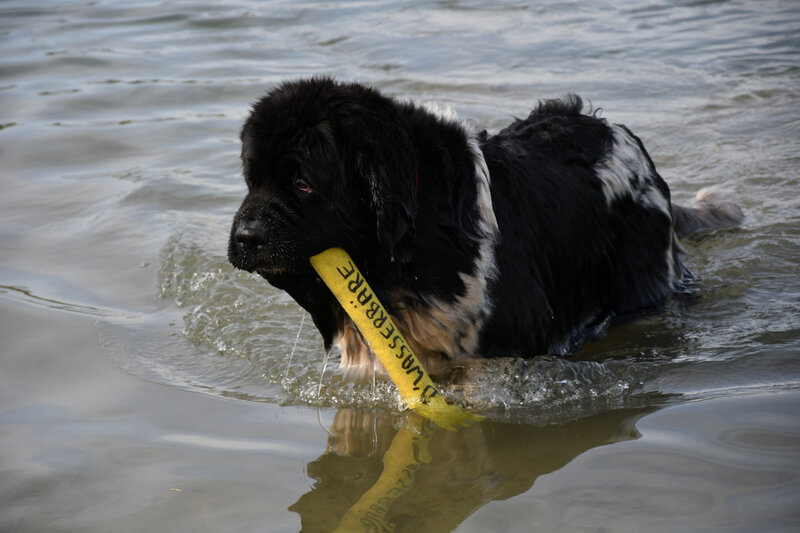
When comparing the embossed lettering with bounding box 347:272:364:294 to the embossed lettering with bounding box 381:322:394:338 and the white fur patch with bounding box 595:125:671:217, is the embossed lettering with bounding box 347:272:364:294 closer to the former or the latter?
the embossed lettering with bounding box 381:322:394:338

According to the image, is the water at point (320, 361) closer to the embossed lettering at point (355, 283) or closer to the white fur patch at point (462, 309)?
the white fur patch at point (462, 309)

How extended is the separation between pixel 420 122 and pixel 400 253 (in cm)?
60

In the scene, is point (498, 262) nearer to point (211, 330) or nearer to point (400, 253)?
point (400, 253)

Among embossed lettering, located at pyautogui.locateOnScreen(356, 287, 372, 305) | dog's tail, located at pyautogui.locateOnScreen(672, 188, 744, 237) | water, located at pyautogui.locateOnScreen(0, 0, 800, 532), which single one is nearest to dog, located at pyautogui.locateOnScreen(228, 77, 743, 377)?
embossed lettering, located at pyautogui.locateOnScreen(356, 287, 372, 305)

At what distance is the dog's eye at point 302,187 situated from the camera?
3.41m

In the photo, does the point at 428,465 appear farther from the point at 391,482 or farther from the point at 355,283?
the point at 355,283

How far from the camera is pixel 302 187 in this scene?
343 centimetres

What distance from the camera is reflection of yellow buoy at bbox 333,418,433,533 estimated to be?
312cm

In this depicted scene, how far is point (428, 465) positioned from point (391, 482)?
197 mm

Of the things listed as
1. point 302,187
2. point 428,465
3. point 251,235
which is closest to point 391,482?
point 428,465

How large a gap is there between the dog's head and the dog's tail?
2671 millimetres

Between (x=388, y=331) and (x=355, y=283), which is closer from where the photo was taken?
(x=355, y=283)

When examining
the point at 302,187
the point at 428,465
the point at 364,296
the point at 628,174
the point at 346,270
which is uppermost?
the point at 302,187

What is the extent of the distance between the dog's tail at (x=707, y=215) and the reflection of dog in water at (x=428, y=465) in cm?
217
